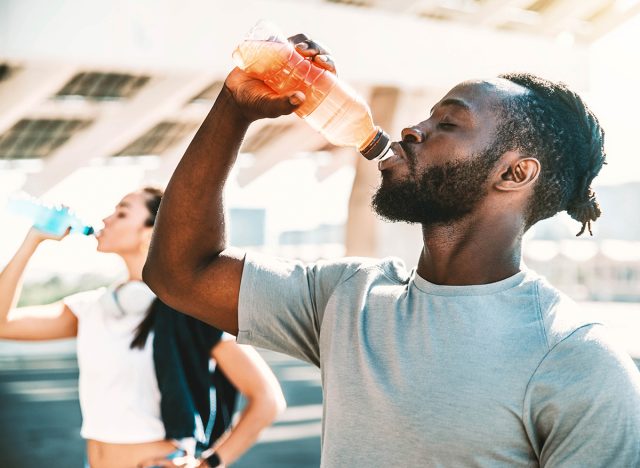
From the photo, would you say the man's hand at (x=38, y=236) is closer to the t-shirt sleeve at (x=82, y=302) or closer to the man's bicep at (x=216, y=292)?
the t-shirt sleeve at (x=82, y=302)

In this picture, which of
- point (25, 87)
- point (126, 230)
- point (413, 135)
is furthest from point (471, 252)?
point (25, 87)

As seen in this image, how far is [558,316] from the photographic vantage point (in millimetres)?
1466

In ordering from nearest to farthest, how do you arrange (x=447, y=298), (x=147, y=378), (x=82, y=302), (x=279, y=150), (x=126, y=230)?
(x=447, y=298)
(x=147, y=378)
(x=82, y=302)
(x=126, y=230)
(x=279, y=150)

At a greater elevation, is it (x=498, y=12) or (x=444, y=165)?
(x=498, y=12)

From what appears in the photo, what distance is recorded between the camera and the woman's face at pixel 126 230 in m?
3.01

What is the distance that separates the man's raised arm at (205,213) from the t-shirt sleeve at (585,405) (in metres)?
0.65

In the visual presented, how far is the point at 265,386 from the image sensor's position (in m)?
2.75

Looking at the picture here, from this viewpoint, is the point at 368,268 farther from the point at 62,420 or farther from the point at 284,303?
the point at 62,420

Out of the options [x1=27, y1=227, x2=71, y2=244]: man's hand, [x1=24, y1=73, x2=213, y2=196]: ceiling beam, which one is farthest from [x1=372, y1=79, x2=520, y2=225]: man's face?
[x1=24, y1=73, x2=213, y2=196]: ceiling beam

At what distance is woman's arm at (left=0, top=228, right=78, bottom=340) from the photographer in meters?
2.95

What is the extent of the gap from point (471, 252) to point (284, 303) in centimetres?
39

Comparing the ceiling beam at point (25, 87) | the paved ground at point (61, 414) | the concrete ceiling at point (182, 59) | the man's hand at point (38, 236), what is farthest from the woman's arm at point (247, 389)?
the ceiling beam at point (25, 87)

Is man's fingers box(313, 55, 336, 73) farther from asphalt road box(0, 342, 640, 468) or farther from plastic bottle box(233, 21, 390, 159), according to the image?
asphalt road box(0, 342, 640, 468)

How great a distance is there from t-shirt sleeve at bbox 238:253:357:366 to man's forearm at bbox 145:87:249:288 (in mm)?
119
